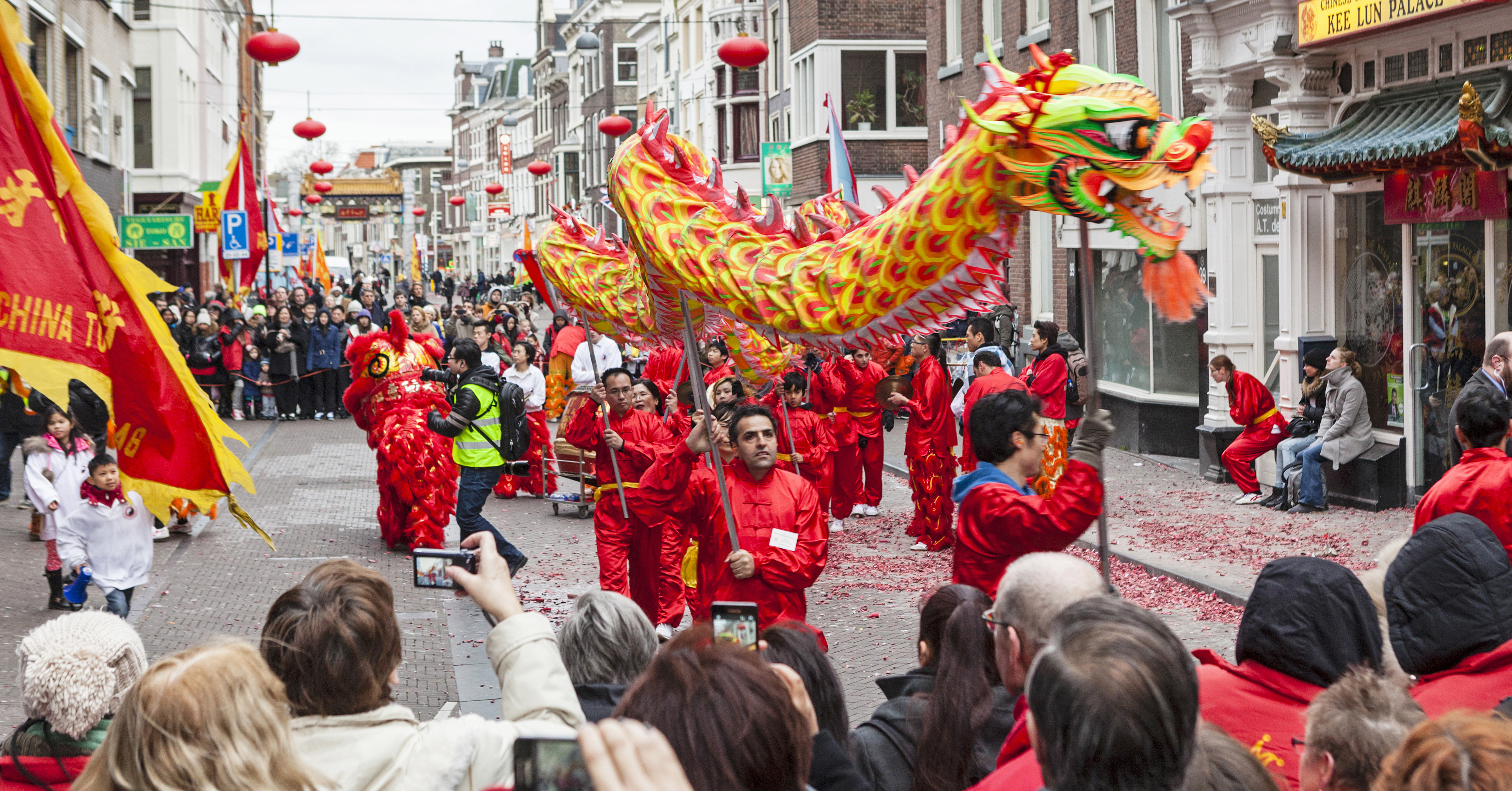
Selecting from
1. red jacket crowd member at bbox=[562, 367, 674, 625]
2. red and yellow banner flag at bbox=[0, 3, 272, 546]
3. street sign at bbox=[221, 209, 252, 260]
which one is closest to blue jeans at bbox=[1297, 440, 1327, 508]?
red jacket crowd member at bbox=[562, 367, 674, 625]

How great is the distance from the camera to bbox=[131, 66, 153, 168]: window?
33.9 metres

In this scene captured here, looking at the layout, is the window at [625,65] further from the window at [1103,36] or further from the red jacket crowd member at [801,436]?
the red jacket crowd member at [801,436]

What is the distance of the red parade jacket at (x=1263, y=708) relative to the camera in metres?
3.50

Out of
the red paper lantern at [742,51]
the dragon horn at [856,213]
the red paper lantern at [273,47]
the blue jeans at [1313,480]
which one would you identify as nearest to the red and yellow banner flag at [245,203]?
the red paper lantern at [273,47]

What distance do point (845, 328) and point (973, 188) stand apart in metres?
0.89

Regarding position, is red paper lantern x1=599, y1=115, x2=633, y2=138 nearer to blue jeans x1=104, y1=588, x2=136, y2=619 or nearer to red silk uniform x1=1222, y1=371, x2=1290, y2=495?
red silk uniform x1=1222, y1=371, x2=1290, y2=495

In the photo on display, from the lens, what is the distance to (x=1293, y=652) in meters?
3.54

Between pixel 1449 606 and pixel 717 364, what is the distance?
9.19 m

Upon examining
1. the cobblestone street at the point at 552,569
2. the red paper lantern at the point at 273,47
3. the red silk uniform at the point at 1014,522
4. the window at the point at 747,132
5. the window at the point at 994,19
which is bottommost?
the cobblestone street at the point at 552,569

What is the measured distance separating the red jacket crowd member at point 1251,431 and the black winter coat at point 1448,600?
991 cm

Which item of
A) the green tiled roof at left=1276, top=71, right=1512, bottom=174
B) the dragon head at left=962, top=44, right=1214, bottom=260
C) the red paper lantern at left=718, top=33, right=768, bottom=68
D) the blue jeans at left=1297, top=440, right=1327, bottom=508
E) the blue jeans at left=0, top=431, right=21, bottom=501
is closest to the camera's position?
the dragon head at left=962, top=44, right=1214, bottom=260

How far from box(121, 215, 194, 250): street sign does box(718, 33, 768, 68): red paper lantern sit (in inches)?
372

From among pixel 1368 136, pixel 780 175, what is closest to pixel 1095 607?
pixel 1368 136

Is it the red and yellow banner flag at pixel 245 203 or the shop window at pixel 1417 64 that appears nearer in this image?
the shop window at pixel 1417 64
